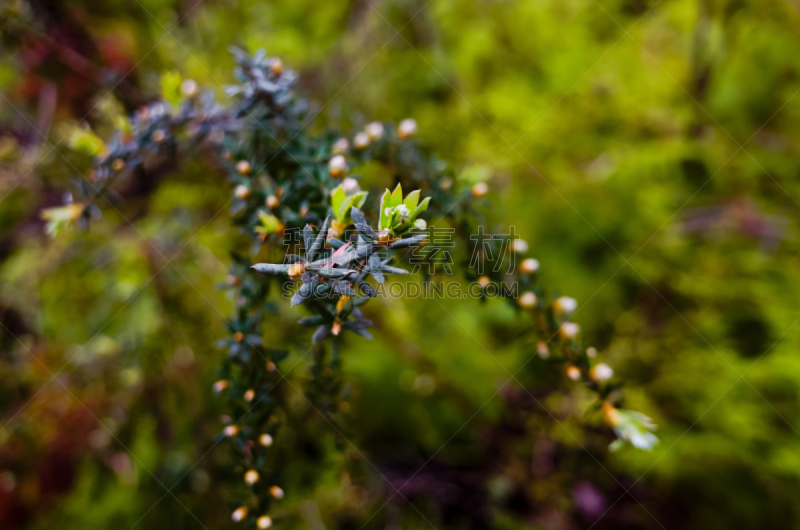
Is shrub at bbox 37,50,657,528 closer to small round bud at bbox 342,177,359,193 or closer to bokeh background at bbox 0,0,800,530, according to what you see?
small round bud at bbox 342,177,359,193

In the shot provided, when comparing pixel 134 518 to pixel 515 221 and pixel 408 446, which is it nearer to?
pixel 408 446

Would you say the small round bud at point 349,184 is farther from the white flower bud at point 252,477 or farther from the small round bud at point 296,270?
the white flower bud at point 252,477

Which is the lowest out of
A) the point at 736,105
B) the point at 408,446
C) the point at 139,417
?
the point at 139,417

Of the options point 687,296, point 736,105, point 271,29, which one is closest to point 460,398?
point 687,296

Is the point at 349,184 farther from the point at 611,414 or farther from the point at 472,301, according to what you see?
the point at 472,301

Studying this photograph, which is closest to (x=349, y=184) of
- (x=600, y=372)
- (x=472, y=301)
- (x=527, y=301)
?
(x=527, y=301)

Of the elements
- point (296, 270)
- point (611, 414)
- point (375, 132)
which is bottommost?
point (296, 270)

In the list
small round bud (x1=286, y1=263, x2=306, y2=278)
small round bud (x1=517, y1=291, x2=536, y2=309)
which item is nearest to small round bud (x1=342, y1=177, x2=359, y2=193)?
small round bud (x1=286, y1=263, x2=306, y2=278)
